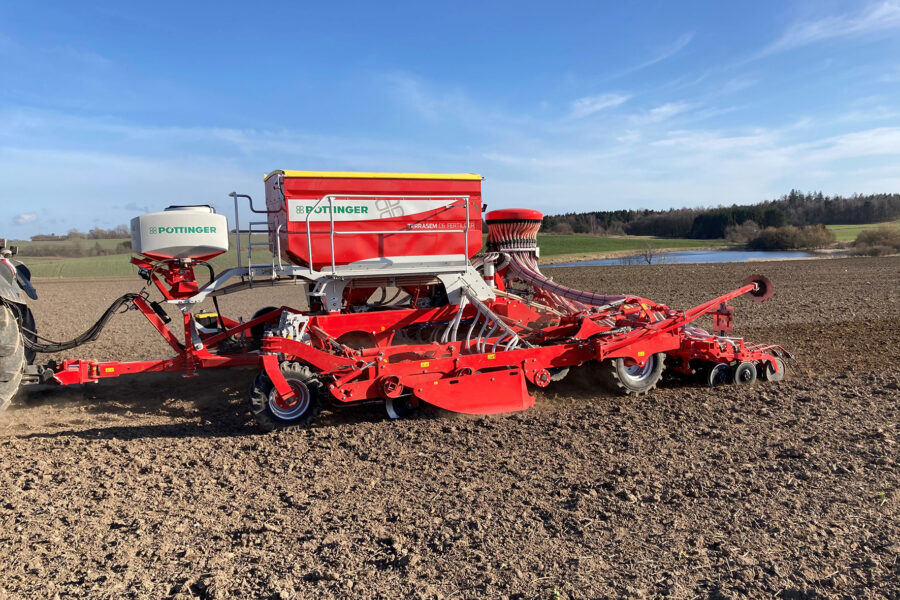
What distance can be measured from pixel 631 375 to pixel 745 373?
55.9 inches

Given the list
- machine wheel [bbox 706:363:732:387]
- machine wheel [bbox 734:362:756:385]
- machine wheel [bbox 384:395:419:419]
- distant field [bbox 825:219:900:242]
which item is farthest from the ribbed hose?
distant field [bbox 825:219:900:242]

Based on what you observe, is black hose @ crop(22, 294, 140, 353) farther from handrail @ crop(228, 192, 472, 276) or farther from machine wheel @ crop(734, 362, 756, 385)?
machine wheel @ crop(734, 362, 756, 385)

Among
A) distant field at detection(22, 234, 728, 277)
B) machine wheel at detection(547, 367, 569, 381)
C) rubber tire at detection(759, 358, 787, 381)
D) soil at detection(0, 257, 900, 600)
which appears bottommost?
soil at detection(0, 257, 900, 600)

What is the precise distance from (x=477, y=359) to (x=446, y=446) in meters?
1.13

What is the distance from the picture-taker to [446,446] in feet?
18.0

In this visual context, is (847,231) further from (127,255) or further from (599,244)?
(127,255)

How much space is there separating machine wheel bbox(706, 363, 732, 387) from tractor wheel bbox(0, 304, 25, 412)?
745 cm

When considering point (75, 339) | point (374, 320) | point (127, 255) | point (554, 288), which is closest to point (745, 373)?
point (554, 288)

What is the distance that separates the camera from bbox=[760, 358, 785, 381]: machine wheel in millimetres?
7602

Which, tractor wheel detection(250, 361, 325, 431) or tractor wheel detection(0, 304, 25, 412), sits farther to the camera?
tractor wheel detection(250, 361, 325, 431)

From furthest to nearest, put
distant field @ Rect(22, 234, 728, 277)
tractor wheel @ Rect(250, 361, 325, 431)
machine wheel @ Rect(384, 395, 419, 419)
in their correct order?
distant field @ Rect(22, 234, 728, 277)
machine wheel @ Rect(384, 395, 419, 419)
tractor wheel @ Rect(250, 361, 325, 431)

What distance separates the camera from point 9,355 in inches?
226

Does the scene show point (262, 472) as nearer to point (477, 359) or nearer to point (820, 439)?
point (477, 359)

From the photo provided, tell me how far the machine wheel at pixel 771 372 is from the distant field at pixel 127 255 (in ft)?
59.3
